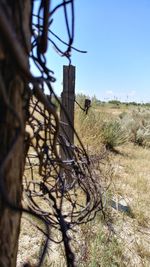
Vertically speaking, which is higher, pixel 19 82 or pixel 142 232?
pixel 19 82

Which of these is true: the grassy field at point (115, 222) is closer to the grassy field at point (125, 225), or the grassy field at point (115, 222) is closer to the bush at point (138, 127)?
the grassy field at point (125, 225)

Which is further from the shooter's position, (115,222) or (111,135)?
(111,135)

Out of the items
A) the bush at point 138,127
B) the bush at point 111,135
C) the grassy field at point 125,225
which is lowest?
the grassy field at point 125,225

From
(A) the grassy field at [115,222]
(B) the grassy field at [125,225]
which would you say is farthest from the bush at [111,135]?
(B) the grassy field at [125,225]

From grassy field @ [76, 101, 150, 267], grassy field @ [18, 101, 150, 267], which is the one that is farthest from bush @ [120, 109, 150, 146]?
grassy field @ [76, 101, 150, 267]

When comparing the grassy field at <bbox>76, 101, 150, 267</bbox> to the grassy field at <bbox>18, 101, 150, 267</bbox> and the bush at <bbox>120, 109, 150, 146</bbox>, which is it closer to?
the grassy field at <bbox>18, 101, 150, 267</bbox>

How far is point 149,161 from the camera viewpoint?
1212 cm

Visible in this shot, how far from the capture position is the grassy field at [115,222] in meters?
4.71

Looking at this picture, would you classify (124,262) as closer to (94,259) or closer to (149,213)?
(94,259)

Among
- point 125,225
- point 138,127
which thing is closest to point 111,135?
point 138,127

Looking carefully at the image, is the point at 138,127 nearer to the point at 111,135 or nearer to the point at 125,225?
the point at 111,135

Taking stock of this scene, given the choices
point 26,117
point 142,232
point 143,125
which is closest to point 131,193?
A: point 142,232

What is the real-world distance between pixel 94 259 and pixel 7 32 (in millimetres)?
3669

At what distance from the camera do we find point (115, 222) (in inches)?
247
